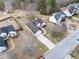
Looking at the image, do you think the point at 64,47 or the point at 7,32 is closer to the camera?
the point at 64,47

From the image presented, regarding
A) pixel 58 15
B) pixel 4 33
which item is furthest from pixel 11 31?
pixel 58 15

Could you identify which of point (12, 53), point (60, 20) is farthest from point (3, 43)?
point (60, 20)

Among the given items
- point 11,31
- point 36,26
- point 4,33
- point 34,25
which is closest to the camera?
point 4,33

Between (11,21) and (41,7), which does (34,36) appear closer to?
(11,21)

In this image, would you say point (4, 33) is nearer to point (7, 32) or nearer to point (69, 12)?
point (7, 32)

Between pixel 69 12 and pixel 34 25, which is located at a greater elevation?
pixel 69 12

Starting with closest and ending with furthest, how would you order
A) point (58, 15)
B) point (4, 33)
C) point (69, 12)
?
point (4, 33)
point (58, 15)
point (69, 12)

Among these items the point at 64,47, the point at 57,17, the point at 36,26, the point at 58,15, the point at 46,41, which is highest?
the point at 58,15

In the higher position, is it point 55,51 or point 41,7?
point 41,7
